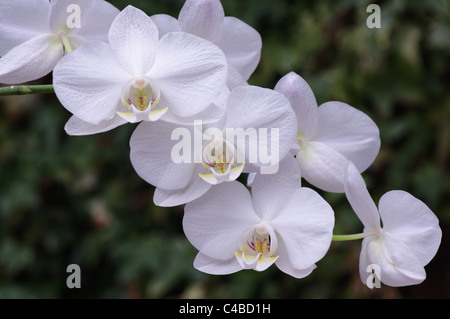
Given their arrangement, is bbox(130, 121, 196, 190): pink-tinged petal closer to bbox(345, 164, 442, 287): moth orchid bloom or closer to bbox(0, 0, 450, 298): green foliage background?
bbox(345, 164, 442, 287): moth orchid bloom

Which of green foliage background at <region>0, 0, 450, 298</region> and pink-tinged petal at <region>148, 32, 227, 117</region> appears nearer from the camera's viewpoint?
pink-tinged petal at <region>148, 32, 227, 117</region>

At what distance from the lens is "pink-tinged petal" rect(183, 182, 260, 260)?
41 centimetres

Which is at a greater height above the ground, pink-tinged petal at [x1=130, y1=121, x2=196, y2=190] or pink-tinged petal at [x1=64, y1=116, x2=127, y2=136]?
pink-tinged petal at [x1=64, y1=116, x2=127, y2=136]

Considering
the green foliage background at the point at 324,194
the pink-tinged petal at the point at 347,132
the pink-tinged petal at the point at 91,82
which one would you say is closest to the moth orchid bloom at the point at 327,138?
the pink-tinged petal at the point at 347,132

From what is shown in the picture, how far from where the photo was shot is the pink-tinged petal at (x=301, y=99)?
1.36 feet

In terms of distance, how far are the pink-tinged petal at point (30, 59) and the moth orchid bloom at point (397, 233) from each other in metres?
0.24

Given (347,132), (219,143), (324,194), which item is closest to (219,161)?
(219,143)

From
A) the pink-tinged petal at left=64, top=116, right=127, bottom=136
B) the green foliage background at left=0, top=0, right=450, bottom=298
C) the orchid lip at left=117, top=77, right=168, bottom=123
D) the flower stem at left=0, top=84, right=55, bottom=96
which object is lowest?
the green foliage background at left=0, top=0, right=450, bottom=298

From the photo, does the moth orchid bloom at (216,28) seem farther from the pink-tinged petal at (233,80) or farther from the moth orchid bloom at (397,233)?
the moth orchid bloom at (397,233)

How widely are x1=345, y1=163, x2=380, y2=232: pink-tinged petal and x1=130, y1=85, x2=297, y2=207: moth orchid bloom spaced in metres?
0.05

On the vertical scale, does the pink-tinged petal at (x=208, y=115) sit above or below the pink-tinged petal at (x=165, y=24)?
below

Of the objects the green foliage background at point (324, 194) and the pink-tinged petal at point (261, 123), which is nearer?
the pink-tinged petal at point (261, 123)

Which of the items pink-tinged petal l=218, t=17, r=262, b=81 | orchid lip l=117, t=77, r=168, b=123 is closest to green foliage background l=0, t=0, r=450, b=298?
pink-tinged petal l=218, t=17, r=262, b=81
